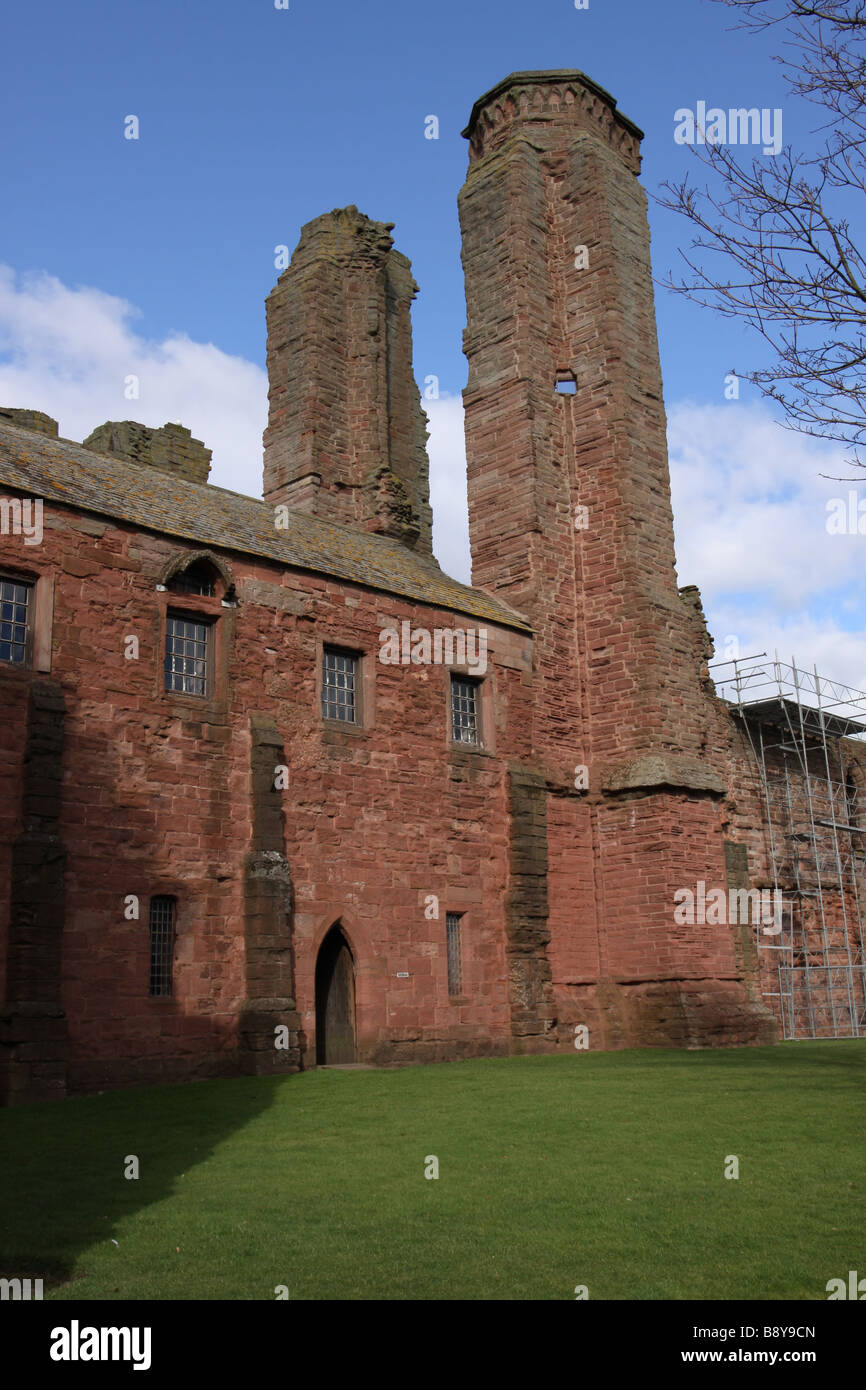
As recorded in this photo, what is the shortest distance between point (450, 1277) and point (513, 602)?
17446 mm

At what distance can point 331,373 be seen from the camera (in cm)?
2888

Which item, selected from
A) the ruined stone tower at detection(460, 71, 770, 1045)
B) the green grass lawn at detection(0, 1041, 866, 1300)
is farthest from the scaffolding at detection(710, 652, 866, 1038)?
the green grass lawn at detection(0, 1041, 866, 1300)

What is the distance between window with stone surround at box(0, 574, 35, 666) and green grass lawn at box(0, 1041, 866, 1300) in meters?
5.32

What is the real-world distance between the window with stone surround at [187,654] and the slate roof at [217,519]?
3.87ft

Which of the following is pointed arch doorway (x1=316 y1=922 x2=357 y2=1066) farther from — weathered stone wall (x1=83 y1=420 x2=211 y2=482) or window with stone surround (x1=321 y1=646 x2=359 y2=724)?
weathered stone wall (x1=83 y1=420 x2=211 y2=482)

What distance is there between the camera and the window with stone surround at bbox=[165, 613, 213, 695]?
16516 millimetres

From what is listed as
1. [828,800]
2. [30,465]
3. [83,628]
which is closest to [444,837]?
[83,628]

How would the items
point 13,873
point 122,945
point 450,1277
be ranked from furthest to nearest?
point 122,945 → point 13,873 → point 450,1277

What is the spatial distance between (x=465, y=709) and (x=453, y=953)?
4178mm

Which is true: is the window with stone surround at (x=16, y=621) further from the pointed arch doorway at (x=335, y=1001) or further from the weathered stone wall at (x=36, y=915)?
the pointed arch doorway at (x=335, y=1001)

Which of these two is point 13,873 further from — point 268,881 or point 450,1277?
point 450,1277

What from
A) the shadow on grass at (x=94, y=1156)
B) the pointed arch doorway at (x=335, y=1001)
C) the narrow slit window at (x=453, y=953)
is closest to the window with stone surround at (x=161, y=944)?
the shadow on grass at (x=94, y=1156)

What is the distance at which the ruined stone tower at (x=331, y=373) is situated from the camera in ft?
91.6

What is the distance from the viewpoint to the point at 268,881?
53.2 feet
